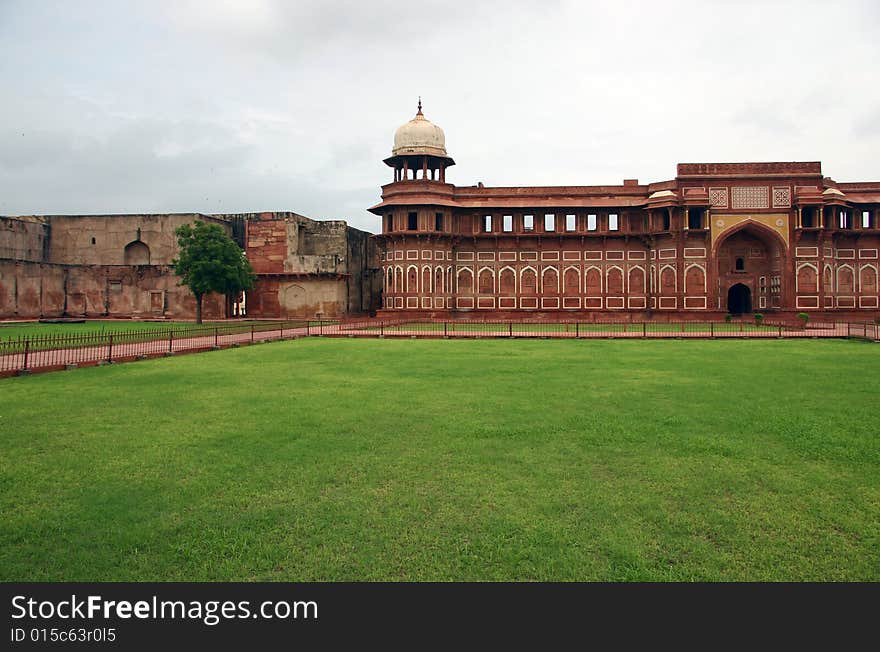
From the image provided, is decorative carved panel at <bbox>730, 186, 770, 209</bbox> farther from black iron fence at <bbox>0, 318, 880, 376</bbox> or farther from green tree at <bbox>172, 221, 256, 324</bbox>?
green tree at <bbox>172, 221, 256, 324</bbox>

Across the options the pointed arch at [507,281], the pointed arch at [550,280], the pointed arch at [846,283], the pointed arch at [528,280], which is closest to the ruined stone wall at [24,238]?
the pointed arch at [507,281]

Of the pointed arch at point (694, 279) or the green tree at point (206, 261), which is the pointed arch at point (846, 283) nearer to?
the pointed arch at point (694, 279)

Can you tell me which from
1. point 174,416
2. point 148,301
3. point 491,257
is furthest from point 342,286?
point 174,416

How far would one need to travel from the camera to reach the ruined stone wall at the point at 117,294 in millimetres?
38594

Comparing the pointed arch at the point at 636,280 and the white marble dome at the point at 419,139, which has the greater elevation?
the white marble dome at the point at 419,139

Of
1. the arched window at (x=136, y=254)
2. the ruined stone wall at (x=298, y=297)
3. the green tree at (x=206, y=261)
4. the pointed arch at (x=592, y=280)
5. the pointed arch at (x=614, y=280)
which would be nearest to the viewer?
the green tree at (x=206, y=261)

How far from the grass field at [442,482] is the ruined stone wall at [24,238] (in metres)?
38.3

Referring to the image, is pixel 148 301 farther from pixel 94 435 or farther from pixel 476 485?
pixel 476 485

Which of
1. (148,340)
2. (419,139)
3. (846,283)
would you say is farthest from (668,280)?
(148,340)

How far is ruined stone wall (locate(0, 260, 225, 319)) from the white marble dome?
14.6 metres

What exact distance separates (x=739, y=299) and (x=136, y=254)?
1559 inches

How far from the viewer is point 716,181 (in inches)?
1377
